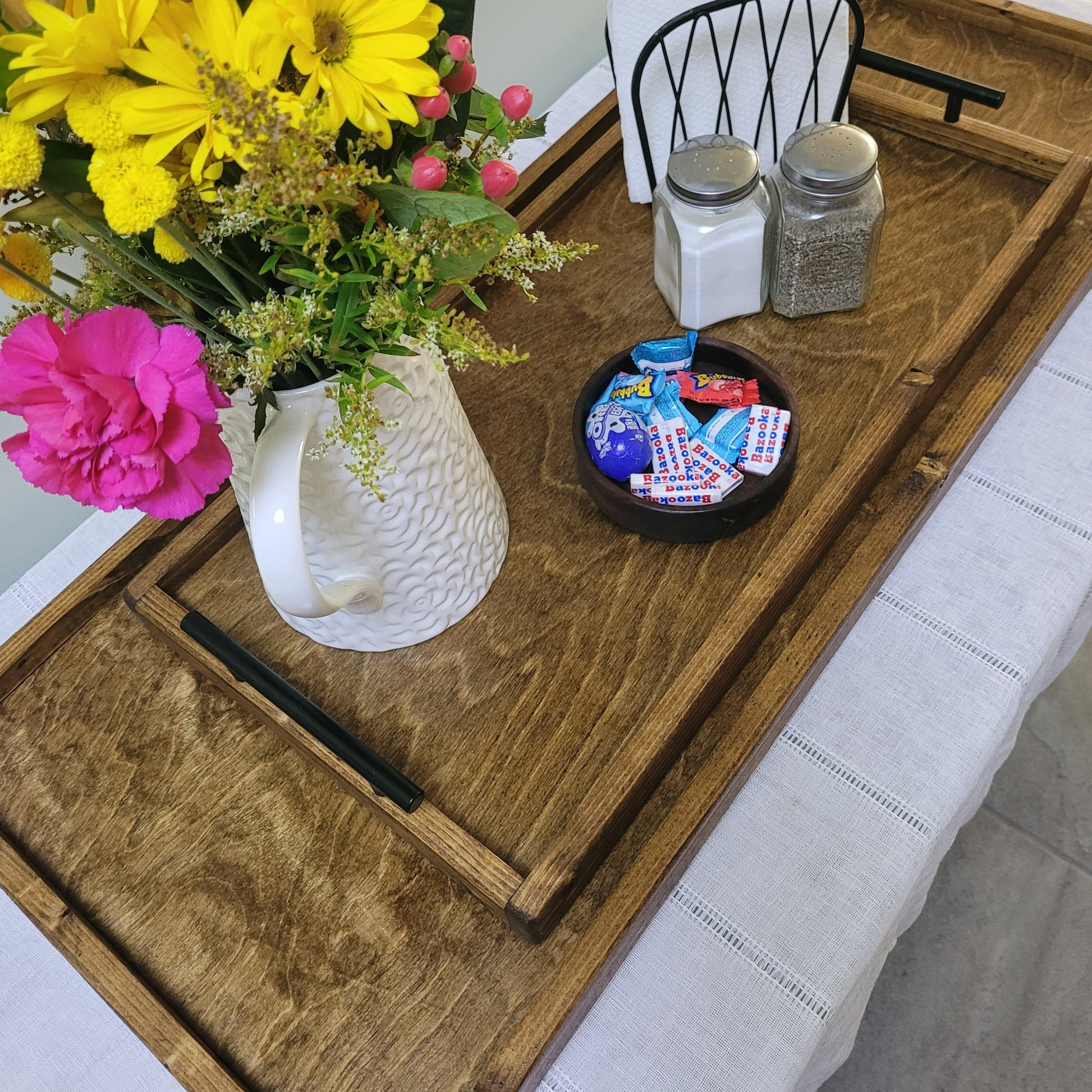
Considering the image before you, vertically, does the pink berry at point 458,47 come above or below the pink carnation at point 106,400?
above

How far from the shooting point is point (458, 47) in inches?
14.1

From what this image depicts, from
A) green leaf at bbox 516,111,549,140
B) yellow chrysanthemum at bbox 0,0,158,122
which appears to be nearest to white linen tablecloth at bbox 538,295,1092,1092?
green leaf at bbox 516,111,549,140

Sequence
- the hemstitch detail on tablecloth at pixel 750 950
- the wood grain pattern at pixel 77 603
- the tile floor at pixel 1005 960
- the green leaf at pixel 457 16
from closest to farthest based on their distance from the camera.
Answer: the green leaf at pixel 457 16, the hemstitch detail on tablecloth at pixel 750 950, the wood grain pattern at pixel 77 603, the tile floor at pixel 1005 960

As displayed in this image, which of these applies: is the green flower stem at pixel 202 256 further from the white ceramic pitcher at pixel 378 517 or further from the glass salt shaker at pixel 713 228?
the glass salt shaker at pixel 713 228

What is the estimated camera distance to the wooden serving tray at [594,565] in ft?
1.65

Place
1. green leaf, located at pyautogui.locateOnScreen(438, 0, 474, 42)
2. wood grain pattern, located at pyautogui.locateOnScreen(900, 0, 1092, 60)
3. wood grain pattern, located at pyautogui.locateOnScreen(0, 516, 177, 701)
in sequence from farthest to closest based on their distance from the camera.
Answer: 1. wood grain pattern, located at pyautogui.locateOnScreen(900, 0, 1092, 60)
2. wood grain pattern, located at pyautogui.locateOnScreen(0, 516, 177, 701)
3. green leaf, located at pyautogui.locateOnScreen(438, 0, 474, 42)

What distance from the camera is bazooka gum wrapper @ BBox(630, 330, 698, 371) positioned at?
0.60 m

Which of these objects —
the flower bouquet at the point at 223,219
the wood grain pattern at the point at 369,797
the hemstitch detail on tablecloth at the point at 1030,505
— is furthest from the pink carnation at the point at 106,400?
the hemstitch detail on tablecloth at the point at 1030,505

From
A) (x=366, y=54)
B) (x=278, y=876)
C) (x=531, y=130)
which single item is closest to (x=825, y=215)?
(x=531, y=130)

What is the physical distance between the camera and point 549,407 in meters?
0.65

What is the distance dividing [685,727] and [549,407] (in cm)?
24

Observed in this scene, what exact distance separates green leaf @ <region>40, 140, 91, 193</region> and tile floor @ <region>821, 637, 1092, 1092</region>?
35.8 inches

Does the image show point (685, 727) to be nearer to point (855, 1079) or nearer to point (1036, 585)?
point (1036, 585)

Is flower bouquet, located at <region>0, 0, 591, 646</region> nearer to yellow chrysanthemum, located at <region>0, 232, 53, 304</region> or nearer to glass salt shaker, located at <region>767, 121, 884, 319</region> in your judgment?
yellow chrysanthemum, located at <region>0, 232, 53, 304</region>
